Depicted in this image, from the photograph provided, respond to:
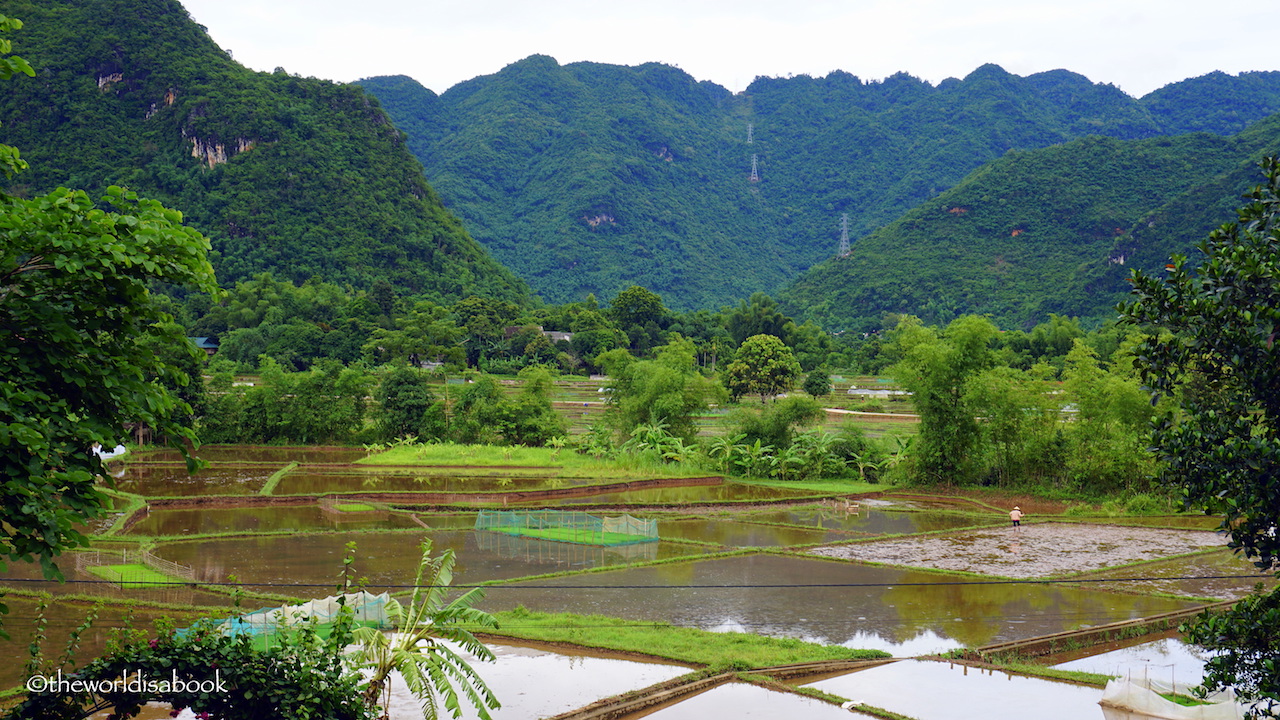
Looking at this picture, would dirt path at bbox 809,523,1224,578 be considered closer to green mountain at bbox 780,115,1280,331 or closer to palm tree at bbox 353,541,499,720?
palm tree at bbox 353,541,499,720

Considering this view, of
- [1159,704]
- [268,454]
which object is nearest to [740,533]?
[1159,704]

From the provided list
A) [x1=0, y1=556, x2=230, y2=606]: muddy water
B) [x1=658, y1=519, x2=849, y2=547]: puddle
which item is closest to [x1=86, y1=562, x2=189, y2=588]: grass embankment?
[x1=0, y1=556, x2=230, y2=606]: muddy water

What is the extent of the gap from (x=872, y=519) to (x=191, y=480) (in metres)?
22.4

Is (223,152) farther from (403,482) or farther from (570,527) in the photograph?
(570,527)

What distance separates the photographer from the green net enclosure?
2436 cm

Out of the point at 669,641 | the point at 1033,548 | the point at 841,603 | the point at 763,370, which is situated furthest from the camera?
the point at 763,370

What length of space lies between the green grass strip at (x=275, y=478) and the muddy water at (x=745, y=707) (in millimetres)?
20847

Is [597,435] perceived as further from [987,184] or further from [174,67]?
[987,184]

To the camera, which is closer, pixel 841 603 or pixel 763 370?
pixel 841 603

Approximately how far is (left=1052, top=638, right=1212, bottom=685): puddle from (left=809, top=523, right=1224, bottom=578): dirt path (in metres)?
4.76

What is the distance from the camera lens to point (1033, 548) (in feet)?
78.2

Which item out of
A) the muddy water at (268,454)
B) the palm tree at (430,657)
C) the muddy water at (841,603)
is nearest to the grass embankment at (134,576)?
the muddy water at (841,603)

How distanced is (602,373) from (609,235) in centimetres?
10148

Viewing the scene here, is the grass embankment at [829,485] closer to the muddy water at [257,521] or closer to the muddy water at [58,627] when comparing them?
the muddy water at [257,521]
